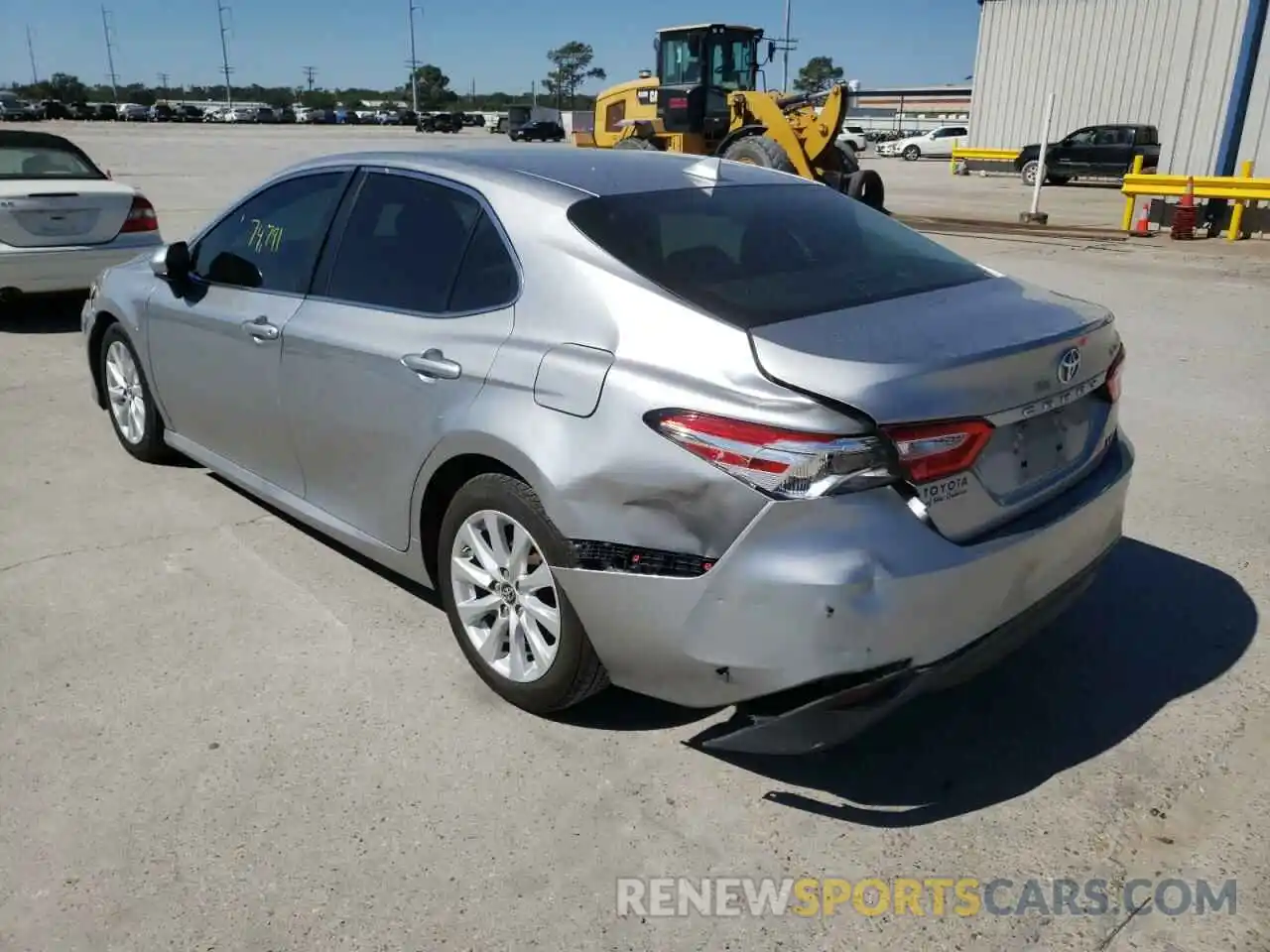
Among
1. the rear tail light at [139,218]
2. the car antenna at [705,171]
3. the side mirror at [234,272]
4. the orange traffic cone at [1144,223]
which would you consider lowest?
the orange traffic cone at [1144,223]

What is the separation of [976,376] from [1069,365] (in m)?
0.47

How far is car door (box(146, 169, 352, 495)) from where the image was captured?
4164mm

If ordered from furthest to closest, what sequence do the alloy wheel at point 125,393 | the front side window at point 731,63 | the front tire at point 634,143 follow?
1. the front tire at point 634,143
2. the front side window at point 731,63
3. the alloy wheel at point 125,393

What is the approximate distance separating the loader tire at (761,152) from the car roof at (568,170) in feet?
41.7

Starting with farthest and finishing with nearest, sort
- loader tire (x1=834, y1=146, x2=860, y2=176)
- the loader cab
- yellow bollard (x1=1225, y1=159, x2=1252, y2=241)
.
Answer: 1. the loader cab
2. loader tire (x1=834, y1=146, x2=860, y2=176)
3. yellow bollard (x1=1225, y1=159, x2=1252, y2=241)

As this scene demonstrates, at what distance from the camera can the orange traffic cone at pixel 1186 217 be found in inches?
634

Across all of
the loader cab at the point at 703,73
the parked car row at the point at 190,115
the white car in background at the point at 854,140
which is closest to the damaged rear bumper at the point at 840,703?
the loader cab at the point at 703,73

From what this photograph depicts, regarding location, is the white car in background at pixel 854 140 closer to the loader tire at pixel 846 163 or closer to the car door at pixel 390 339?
the loader tire at pixel 846 163

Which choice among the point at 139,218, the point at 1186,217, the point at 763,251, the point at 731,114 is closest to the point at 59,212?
the point at 139,218

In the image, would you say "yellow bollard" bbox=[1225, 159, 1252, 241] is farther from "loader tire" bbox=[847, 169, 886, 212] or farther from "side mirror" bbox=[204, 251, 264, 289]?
"side mirror" bbox=[204, 251, 264, 289]

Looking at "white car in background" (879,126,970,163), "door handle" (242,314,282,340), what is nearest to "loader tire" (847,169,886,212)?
"door handle" (242,314,282,340)

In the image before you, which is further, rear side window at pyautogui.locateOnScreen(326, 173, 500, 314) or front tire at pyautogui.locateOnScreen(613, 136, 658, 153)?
front tire at pyautogui.locateOnScreen(613, 136, 658, 153)

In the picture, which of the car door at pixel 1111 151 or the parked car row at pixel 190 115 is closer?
the car door at pixel 1111 151

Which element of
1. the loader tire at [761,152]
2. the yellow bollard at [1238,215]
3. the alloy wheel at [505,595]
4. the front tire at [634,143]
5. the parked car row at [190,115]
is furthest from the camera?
the parked car row at [190,115]
